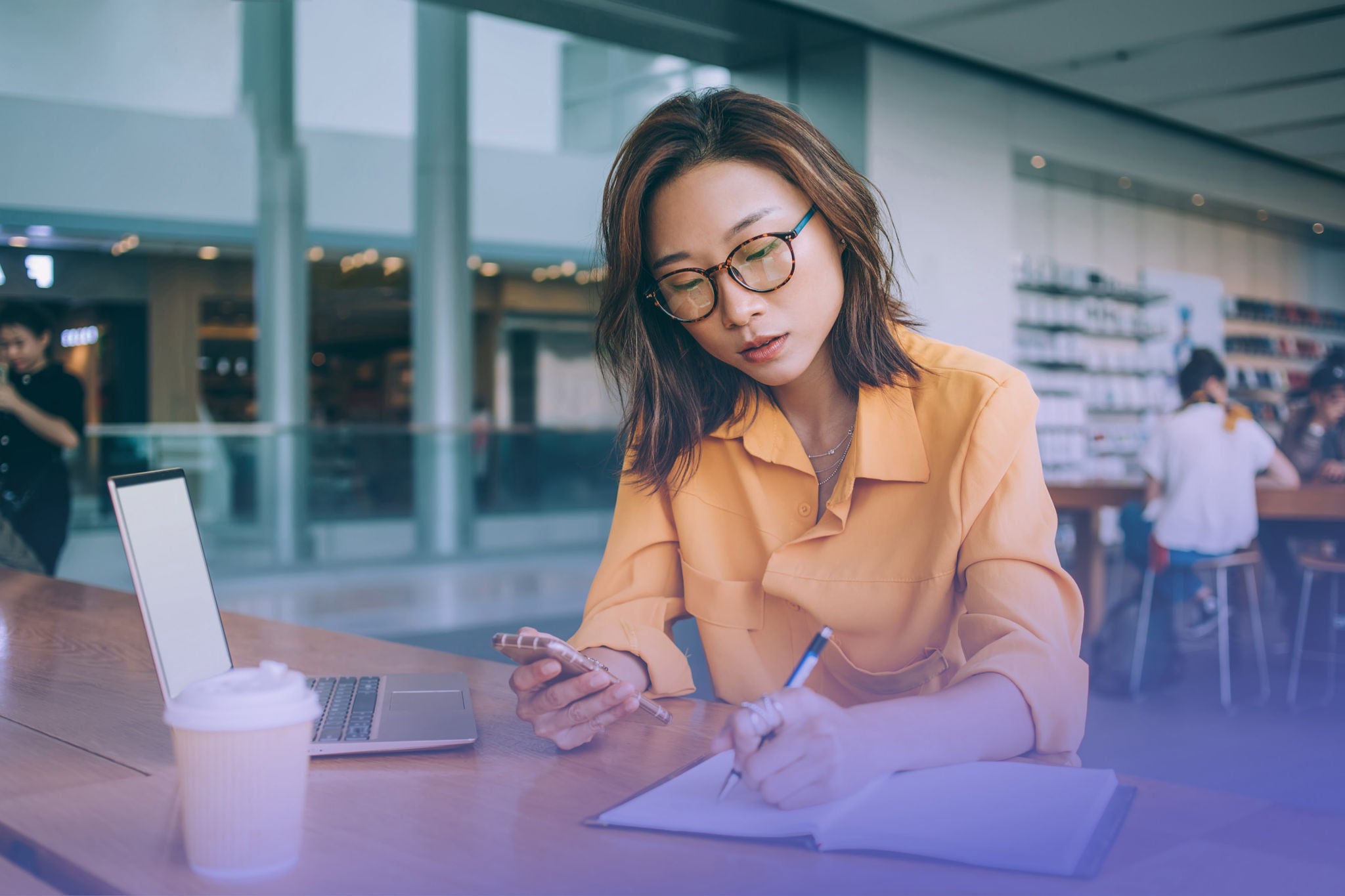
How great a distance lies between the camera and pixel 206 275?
797cm

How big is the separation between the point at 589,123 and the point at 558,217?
1.35m

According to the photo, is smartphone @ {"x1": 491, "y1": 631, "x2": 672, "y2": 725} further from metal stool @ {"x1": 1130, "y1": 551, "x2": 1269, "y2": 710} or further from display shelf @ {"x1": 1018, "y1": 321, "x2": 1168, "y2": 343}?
display shelf @ {"x1": 1018, "y1": 321, "x2": 1168, "y2": 343}

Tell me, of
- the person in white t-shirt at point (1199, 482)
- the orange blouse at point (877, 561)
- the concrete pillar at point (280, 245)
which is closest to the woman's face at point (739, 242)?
the orange blouse at point (877, 561)

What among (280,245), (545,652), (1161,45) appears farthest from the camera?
(280,245)

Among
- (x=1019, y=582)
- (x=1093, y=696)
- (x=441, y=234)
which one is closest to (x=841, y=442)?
(x=1019, y=582)

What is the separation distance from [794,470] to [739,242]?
0.27 meters

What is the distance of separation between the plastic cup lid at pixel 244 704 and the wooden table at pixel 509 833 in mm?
110

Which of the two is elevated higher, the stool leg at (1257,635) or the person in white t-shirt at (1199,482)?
the person in white t-shirt at (1199,482)

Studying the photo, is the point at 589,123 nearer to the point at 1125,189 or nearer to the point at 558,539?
the point at 558,539

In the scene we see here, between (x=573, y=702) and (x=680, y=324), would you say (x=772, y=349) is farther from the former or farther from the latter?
(x=573, y=702)

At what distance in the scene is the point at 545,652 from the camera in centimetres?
95

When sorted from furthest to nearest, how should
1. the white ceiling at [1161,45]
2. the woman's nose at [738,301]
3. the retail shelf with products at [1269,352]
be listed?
the retail shelf with products at [1269,352] → the white ceiling at [1161,45] → the woman's nose at [738,301]

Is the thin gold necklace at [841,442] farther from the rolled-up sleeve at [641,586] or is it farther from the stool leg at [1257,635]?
the stool leg at [1257,635]

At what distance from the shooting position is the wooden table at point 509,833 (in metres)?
0.67
